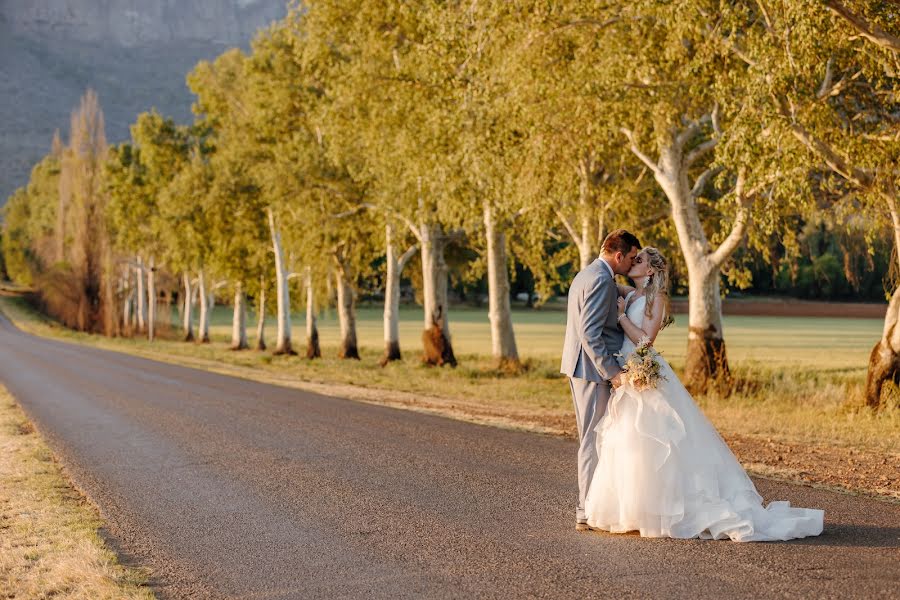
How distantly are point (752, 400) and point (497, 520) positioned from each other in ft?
37.9

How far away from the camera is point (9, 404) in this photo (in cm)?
1984

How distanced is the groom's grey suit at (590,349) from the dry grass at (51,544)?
10.9 ft

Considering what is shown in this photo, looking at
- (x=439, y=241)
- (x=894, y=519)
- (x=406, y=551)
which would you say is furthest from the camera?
(x=439, y=241)

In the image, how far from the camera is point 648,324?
25.8ft

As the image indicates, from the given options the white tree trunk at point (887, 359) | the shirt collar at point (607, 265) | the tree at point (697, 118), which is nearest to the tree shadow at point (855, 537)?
the shirt collar at point (607, 265)

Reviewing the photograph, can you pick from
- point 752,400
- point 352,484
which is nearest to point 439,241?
point 752,400

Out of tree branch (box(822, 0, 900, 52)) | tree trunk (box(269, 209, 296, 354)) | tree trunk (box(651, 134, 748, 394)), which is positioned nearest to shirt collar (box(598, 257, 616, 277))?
tree branch (box(822, 0, 900, 52))

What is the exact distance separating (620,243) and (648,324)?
637mm

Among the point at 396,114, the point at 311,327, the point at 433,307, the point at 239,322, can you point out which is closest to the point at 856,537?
the point at 396,114

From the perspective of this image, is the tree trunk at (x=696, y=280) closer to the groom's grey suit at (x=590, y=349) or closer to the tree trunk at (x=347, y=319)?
the groom's grey suit at (x=590, y=349)

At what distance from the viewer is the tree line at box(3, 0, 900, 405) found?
573 inches

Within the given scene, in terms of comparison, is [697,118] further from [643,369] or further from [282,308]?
[282,308]

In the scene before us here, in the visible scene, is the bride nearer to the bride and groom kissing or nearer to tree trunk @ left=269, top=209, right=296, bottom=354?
the bride and groom kissing

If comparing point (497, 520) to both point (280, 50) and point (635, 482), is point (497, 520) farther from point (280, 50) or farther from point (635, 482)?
point (280, 50)
